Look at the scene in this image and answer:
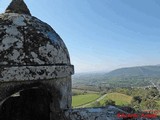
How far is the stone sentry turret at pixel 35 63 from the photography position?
3.70m

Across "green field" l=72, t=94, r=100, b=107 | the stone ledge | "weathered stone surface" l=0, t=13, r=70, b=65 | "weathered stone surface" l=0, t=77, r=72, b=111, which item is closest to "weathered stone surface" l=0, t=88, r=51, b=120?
"weathered stone surface" l=0, t=77, r=72, b=111

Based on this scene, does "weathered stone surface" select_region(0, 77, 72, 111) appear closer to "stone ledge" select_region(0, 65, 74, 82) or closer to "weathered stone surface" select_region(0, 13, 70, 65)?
"stone ledge" select_region(0, 65, 74, 82)

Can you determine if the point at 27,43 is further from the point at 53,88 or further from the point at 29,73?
the point at 53,88

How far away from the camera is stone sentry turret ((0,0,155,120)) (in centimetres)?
370

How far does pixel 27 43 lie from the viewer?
4078 mm

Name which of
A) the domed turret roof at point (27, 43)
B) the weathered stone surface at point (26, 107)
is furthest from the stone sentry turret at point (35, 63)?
the weathered stone surface at point (26, 107)

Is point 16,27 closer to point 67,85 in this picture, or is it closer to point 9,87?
point 9,87

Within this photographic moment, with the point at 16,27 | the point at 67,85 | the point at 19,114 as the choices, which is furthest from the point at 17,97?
the point at 16,27

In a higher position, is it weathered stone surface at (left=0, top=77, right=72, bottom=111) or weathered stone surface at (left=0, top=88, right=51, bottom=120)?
weathered stone surface at (left=0, top=77, right=72, bottom=111)

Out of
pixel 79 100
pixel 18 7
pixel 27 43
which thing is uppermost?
pixel 18 7

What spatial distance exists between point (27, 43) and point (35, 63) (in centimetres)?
39

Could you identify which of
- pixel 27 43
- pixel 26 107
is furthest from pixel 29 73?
pixel 26 107

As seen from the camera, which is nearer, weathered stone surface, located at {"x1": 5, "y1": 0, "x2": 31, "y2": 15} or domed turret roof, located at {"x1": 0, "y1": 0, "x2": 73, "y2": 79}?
domed turret roof, located at {"x1": 0, "y1": 0, "x2": 73, "y2": 79}

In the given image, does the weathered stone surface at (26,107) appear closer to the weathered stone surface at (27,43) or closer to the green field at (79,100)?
the weathered stone surface at (27,43)
